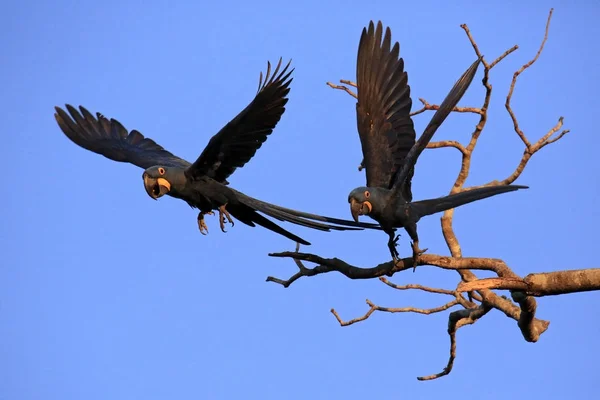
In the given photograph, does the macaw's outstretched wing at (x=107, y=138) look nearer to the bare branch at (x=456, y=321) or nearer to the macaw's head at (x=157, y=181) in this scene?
the macaw's head at (x=157, y=181)

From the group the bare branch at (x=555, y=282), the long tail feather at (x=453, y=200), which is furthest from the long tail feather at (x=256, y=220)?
the bare branch at (x=555, y=282)

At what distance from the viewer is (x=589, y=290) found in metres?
6.25

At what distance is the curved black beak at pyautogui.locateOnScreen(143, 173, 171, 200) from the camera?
307 inches

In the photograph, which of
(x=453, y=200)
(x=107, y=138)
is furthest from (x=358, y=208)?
(x=107, y=138)

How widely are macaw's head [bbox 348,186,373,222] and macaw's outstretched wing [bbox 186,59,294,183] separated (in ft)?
4.38

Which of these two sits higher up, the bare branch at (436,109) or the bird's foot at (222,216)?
the bare branch at (436,109)

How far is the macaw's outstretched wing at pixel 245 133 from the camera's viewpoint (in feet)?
24.7

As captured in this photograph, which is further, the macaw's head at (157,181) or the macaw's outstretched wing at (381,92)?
the macaw's head at (157,181)

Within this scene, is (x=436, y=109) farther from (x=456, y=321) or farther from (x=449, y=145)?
(x=456, y=321)

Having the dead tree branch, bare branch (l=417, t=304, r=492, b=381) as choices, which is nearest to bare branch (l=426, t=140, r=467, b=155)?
the dead tree branch

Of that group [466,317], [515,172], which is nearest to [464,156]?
[515,172]

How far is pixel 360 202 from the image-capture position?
674 centimetres

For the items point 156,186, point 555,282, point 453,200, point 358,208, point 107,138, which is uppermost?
point 107,138

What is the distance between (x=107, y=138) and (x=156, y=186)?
7.44 feet
